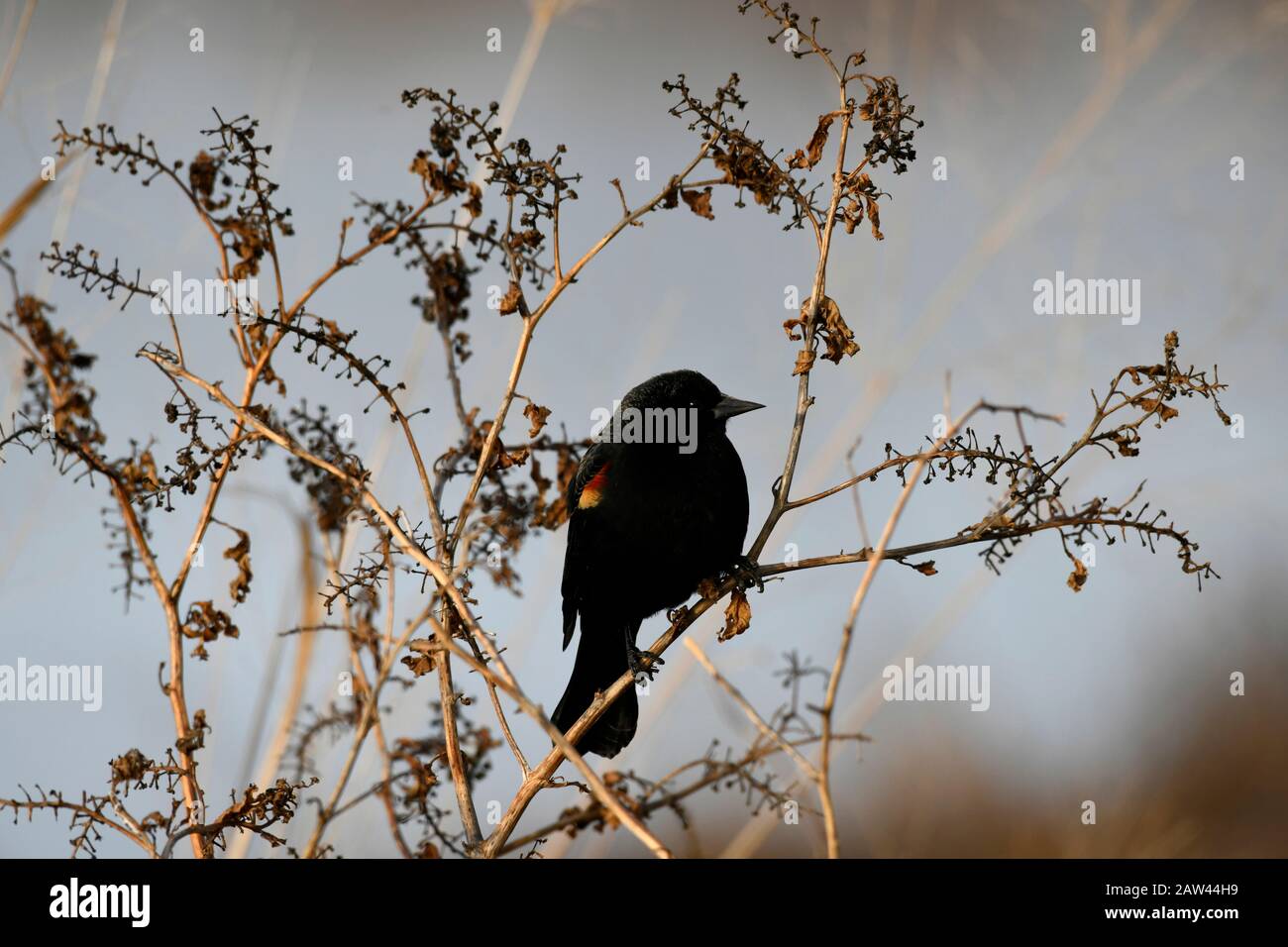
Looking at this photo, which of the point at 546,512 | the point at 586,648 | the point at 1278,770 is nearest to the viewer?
the point at 546,512

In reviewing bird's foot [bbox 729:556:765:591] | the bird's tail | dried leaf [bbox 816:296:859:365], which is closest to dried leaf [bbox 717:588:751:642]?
bird's foot [bbox 729:556:765:591]

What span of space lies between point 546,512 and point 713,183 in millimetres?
1000

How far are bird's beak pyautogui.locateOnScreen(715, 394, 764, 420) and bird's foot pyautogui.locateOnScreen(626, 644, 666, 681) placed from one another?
89 centimetres

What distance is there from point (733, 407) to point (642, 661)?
3.62 ft

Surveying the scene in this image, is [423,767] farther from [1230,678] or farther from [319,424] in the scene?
[1230,678]

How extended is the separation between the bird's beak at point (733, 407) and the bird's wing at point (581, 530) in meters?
0.44

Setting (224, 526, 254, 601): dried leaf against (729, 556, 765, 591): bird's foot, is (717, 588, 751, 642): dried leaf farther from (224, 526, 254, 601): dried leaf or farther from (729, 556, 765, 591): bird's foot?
(224, 526, 254, 601): dried leaf

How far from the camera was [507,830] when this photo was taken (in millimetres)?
2070

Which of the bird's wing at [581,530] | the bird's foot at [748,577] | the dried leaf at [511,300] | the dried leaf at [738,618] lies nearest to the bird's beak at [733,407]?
the bird's wing at [581,530]

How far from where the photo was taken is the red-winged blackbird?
3723mm

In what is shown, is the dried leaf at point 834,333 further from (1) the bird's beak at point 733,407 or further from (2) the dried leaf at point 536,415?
(1) the bird's beak at point 733,407

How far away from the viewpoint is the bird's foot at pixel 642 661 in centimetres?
315

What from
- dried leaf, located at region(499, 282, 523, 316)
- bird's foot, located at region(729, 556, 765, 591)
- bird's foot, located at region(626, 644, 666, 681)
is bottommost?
bird's foot, located at region(626, 644, 666, 681)

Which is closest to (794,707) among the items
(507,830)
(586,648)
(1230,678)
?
(507,830)
